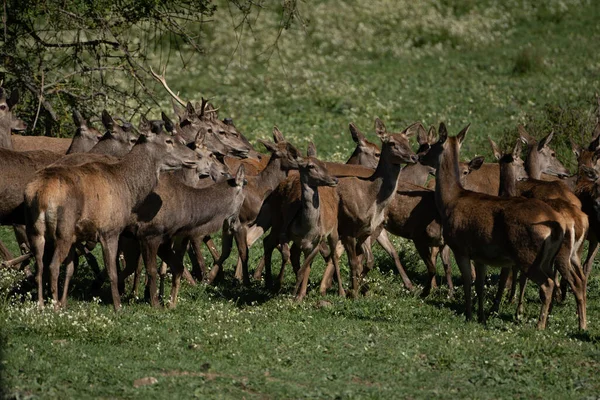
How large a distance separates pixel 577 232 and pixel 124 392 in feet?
19.5

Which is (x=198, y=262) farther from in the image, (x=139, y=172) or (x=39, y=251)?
(x=39, y=251)

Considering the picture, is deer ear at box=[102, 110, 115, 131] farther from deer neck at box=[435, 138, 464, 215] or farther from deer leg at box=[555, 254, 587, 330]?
deer leg at box=[555, 254, 587, 330]

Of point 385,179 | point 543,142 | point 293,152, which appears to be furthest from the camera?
point 543,142

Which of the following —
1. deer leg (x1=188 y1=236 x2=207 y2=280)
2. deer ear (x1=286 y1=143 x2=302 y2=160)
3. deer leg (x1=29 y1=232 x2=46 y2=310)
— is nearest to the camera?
deer leg (x1=29 y1=232 x2=46 y2=310)

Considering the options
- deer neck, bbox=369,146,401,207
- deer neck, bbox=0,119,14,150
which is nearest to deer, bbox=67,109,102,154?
deer neck, bbox=0,119,14,150

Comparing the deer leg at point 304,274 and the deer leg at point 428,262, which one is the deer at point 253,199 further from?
the deer leg at point 428,262

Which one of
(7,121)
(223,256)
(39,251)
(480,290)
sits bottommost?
(223,256)

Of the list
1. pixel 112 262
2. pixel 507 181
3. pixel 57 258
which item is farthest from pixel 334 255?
pixel 57 258

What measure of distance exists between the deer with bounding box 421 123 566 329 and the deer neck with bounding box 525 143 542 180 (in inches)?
144

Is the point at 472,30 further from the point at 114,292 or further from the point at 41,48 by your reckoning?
the point at 114,292

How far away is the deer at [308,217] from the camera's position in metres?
13.7

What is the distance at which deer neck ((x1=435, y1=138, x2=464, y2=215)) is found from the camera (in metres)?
13.4

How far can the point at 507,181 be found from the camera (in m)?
14.5

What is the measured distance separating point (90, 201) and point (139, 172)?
3.44ft
